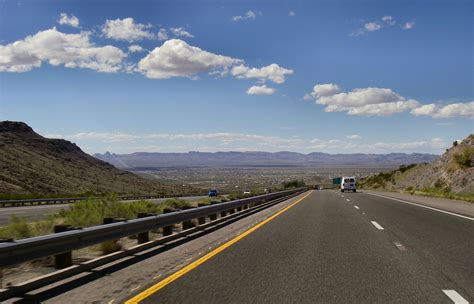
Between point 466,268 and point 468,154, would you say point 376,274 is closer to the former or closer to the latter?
point 466,268

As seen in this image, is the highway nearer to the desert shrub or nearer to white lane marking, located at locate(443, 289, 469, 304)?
white lane marking, located at locate(443, 289, 469, 304)

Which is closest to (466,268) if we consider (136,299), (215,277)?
(215,277)

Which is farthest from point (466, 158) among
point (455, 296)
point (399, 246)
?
point (455, 296)

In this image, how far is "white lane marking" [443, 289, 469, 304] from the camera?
6.22 meters

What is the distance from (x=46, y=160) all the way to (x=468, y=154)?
73251mm

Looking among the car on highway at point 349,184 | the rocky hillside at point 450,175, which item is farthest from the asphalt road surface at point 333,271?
the car on highway at point 349,184

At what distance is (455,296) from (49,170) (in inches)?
3485

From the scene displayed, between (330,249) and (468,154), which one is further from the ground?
(468,154)

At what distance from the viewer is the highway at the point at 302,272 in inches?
259

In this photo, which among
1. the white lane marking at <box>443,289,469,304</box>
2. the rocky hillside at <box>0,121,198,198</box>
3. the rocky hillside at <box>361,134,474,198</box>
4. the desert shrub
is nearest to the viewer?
the white lane marking at <box>443,289,469,304</box>

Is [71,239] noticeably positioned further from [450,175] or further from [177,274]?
[450,175]

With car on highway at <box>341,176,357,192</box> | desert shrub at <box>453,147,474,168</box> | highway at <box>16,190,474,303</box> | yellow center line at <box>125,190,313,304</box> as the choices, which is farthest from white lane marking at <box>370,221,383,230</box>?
car on highway at <box>341,176,357,192</box>

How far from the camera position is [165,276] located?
789cm

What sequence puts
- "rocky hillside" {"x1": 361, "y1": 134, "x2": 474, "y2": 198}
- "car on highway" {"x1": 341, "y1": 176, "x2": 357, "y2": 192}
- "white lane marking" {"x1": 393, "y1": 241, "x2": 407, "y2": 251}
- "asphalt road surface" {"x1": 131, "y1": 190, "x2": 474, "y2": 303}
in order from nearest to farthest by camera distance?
"asphalt road surface" {"x1": 131, "y1": 190, "x2": 474, "y2": 303} < "white lane marking" {"x1": 393, "y1": 241, "x2": 407, "y2": 251} < "rocky hillside" {"x1": 361, "y1": 134, "x2": 474, "y2": 198} < "car on highway" {"x1": 341, "y1": 176, "x2": 357, "y2": 192}
